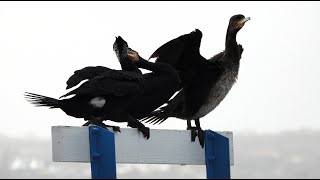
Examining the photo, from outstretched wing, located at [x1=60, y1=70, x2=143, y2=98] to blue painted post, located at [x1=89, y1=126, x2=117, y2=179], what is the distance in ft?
3.08

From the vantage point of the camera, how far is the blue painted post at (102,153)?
541cm

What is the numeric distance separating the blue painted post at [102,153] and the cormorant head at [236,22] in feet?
11.1

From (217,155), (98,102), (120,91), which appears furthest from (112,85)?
(217,155)

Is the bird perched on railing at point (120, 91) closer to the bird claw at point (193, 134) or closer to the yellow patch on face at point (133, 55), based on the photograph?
the yellow patch on face at point (133, 55)

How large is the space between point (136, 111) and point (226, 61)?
6.54ft

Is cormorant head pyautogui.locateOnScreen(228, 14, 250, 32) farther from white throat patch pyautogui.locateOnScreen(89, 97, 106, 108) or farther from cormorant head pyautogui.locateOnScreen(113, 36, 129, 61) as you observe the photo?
white throat patch pyautogui.locateOnScreen(89, 97, 106, 108)

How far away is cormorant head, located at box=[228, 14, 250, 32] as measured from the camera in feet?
28.1

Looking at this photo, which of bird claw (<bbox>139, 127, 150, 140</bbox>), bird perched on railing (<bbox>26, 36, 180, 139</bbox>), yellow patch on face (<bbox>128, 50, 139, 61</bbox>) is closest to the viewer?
bird claw (<bbox>139, 127, 150, 140</bbox>)

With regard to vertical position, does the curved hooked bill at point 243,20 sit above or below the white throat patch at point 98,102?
above

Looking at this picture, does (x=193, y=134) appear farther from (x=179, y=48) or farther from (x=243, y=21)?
(x=243, y=21)

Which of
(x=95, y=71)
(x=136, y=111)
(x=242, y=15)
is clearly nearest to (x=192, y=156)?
(x=136, y=111)

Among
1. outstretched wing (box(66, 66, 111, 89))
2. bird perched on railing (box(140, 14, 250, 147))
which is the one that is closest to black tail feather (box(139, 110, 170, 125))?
bird perched on railing (box(140, 14, 250, 147))

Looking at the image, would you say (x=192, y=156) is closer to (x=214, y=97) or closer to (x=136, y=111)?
(x=136, y=111)

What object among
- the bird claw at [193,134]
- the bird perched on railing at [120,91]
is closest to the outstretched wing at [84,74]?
the bird perched on railing at [120,91]
